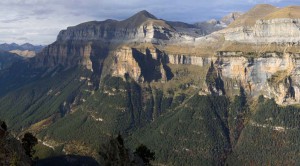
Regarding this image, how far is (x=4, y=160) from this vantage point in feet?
210

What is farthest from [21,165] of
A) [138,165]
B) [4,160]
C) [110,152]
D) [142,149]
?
[142,149]

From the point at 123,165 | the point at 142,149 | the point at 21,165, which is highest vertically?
the point at 21,165

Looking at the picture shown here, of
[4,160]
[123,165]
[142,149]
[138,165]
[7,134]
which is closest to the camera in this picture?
[4,160]

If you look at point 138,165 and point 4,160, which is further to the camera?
point 138,165

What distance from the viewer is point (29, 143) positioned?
134 metres

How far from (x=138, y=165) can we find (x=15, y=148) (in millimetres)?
34748

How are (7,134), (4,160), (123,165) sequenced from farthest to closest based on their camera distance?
(123,165) < (7,134) < (4,160)

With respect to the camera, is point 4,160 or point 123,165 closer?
point 4,160

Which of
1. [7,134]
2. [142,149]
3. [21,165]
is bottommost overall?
[142,149]

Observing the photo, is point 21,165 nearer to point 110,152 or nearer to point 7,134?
point 7,134

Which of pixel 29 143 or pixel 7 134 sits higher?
pixel 7 134

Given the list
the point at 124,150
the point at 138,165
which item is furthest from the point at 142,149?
the point at 124,150

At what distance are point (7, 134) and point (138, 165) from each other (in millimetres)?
36819

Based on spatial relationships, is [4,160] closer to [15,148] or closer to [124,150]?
[15,148]
